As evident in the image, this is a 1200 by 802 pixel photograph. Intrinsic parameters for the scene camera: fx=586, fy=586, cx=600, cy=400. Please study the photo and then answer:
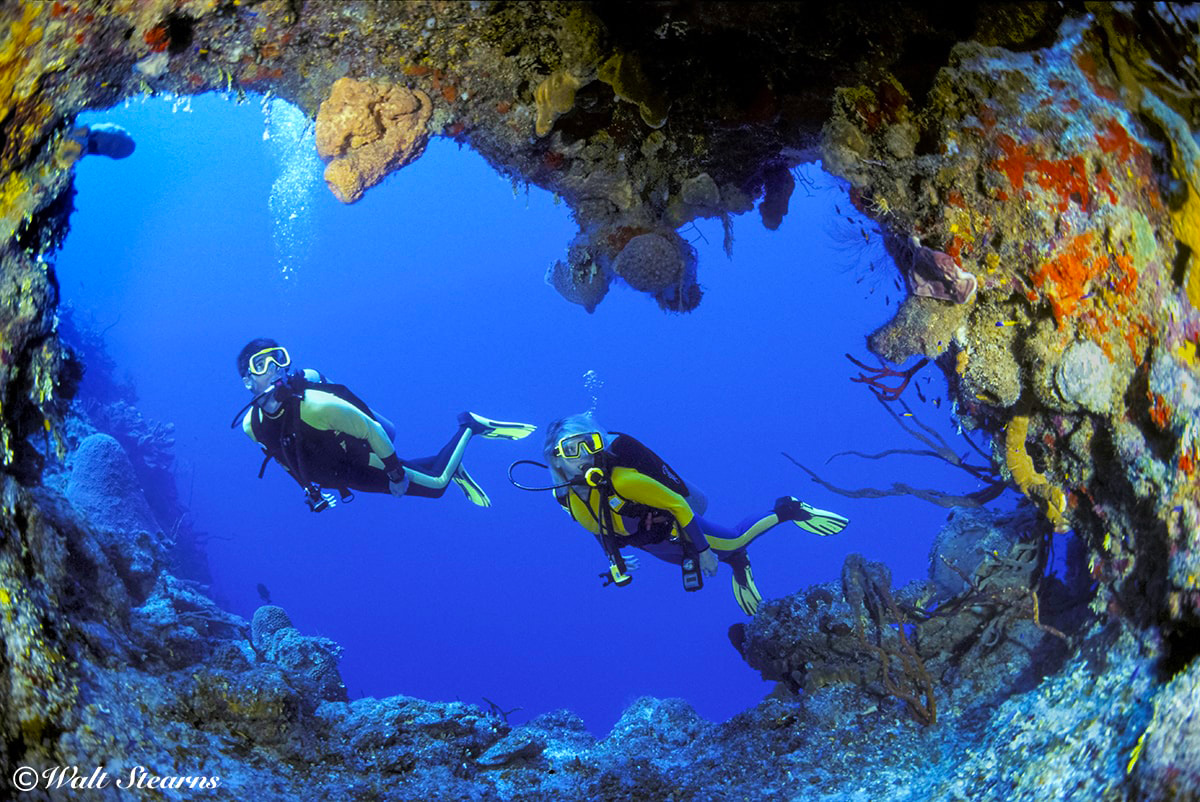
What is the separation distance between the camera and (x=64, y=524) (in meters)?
3.28

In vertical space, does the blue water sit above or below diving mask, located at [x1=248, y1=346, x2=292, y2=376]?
above

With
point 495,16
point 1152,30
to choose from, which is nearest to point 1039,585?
point 1152,30

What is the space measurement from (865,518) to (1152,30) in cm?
7790

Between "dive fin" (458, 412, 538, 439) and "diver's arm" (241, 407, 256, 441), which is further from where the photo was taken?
"dive fin" (458, 412, 538, 439)

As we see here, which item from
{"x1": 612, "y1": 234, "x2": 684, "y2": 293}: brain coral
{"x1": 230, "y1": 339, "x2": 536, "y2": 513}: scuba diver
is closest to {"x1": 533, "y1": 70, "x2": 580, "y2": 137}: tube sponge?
{"x1": 612, "y1": 234, "x2": 684, "y2": 293}: brain coral

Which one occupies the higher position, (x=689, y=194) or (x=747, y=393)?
(x=747, y=393)

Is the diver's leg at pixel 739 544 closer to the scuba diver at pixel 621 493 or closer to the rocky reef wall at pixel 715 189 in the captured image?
the scuba diver at pixel 621 493

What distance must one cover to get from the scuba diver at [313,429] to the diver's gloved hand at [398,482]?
0.04ft

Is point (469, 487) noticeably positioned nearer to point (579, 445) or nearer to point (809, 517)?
point (579, 445)

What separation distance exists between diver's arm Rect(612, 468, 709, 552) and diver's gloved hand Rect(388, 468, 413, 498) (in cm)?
270

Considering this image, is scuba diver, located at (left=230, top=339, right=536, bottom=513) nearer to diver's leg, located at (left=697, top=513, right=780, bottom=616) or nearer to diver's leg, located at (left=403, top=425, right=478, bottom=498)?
diver's leg, located at (left=403, top=425, right=478, bottom=498)

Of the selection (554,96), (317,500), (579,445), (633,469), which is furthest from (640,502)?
(554,96)

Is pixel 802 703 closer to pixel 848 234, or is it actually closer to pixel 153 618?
pixel 848 234

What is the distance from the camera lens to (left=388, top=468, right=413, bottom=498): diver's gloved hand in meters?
6.74
